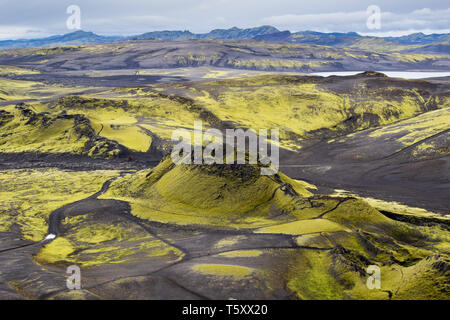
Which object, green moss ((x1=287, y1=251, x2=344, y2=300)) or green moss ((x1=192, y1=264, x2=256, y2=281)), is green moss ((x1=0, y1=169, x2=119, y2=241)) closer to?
green moss ((x1=192, y1=264, x2=256, y2=281))

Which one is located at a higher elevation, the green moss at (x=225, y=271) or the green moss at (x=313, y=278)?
the green moss at (x=225, y=271)

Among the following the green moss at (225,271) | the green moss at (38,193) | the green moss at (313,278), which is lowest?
the green moss at (38,193)

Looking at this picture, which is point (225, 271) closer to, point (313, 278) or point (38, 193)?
point (313, 278)

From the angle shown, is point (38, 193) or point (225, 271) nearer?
point (225, 271)

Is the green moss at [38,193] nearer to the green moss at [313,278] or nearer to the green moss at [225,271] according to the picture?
the green moss at [225,271]

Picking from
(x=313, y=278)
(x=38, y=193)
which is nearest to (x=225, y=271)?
(x=313, y=278)

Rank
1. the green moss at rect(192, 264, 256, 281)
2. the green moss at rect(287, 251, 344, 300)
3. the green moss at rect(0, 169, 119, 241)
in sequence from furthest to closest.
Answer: the green moss at rect(0, 169, 119, 241), the green moss at rect(192, 264, 256, 281), the green moss at rect(287, 251, 344, 300)

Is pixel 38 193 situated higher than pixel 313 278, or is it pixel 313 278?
pixel 313 278

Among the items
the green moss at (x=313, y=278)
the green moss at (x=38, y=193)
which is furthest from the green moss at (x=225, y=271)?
the green moss at (x=38, y=193)

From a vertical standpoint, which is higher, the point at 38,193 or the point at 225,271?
the point at 225,271

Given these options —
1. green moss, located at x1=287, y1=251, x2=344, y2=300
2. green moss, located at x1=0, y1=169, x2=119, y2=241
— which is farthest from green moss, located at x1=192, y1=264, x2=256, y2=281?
green moss, located at x1=0, y1=169, x2=119, y2=241

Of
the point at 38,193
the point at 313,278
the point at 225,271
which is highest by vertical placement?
the point at 225,271

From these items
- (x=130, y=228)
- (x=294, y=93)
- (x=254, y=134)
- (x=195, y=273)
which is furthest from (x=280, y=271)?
(x=294, y=93)
